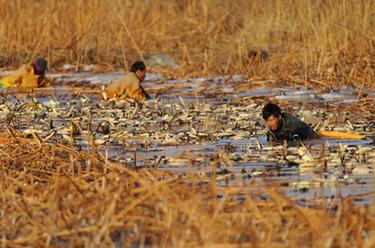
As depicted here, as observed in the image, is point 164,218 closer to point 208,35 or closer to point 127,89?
point 127,89

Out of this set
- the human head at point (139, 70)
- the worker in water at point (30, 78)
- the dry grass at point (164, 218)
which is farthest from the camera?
the worker in water at point (30, 78)

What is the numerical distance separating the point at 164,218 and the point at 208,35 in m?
16.1

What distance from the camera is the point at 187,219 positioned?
5.28 m

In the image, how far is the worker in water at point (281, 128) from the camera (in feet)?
33.0

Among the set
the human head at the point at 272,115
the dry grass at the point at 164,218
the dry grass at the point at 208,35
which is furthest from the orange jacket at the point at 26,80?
the dry grass at the point at 164,218

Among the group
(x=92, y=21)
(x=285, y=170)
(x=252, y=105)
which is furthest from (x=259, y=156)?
(x=92, y=21)

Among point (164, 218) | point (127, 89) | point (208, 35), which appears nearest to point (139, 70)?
point (127, 89)

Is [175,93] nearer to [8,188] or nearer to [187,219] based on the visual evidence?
[8,188]

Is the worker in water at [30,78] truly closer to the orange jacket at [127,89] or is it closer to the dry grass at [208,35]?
the dry grass at [208,35]

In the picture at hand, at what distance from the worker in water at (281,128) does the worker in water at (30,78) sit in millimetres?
8038

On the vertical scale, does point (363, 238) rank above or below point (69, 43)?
above

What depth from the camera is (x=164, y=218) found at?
5.41 m

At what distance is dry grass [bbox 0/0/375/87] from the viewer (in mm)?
15500

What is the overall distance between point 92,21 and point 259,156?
40.0ft
